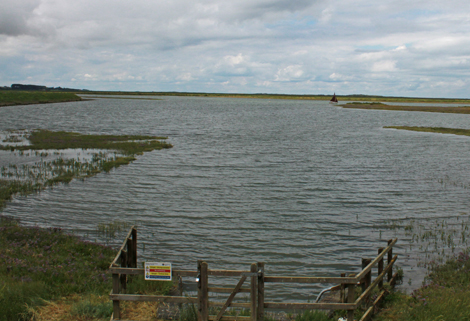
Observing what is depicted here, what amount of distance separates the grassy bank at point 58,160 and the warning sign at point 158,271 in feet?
51.4

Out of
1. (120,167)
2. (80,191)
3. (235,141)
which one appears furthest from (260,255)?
(235,141)

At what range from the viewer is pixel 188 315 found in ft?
29.3

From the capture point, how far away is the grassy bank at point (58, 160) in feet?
81.1

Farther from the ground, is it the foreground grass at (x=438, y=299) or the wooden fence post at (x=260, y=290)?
the wooden fence post at (x=260, y=290)

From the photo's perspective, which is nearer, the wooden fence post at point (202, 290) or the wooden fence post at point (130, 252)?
the wooden fence post at point (202, 290)

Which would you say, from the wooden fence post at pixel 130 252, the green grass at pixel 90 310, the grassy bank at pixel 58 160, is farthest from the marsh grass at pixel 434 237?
the grassy bank at pixel 58 160

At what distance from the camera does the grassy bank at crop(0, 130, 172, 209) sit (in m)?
24.7

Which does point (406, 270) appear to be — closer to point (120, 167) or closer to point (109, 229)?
point (109, 229)

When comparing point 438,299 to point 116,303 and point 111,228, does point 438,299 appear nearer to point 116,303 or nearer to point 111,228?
point 116,303

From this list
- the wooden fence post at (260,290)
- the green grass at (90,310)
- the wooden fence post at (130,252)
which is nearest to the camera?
the wooden fence post at (260,290)

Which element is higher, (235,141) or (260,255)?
(235,141)

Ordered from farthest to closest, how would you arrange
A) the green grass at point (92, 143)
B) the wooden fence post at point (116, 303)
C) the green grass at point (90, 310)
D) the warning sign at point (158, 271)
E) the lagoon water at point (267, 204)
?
1. the green grass at point (92, 143)
2. the lagoon water at point (267, 204)
3. the green grass at point (90, 310)
4. the wooden fence post at point (116, 303)
5. the warning sign at point (158, 271)

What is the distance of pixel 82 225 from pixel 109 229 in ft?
5.02

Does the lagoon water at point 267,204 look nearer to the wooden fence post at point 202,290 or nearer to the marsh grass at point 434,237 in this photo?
the marsh grass at point 434,237
